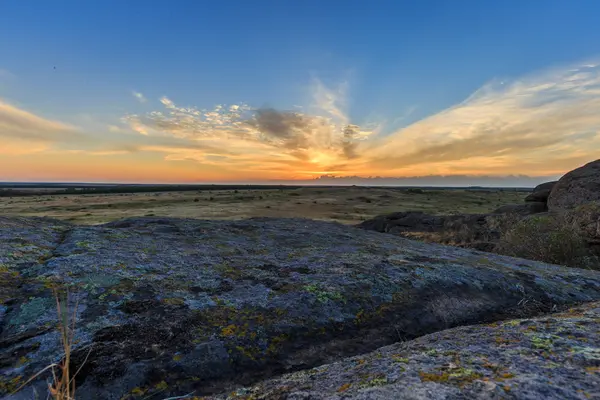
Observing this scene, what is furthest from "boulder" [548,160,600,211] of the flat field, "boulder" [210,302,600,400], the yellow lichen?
the yellow lichen

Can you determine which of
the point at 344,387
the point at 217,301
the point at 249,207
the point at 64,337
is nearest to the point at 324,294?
the point at 217,301

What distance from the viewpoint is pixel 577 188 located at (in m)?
20.7

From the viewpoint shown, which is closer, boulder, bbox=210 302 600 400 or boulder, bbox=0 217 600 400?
boulder, bbox=210 302 600 400

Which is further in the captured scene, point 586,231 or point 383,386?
point 586,231

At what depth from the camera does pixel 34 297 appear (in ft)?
9.93

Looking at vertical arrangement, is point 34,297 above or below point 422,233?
above

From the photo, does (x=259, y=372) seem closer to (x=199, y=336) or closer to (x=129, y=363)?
(x=199, y=336)

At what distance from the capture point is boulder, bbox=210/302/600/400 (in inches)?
69.4

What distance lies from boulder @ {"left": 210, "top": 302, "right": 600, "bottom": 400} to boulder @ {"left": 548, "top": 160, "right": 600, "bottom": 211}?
70.1ft

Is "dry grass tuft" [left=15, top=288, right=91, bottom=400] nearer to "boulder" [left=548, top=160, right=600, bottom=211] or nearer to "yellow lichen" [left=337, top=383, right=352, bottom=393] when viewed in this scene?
"yellow lichen" [left=337, top=383, right=352, bottom=393]

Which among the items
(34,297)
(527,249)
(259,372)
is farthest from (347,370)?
(527,249)

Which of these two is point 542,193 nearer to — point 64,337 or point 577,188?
point 577,188

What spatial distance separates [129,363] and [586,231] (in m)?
14.7

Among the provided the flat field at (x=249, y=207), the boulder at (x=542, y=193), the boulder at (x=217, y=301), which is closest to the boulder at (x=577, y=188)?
the boulder at (x=542, y=193)
